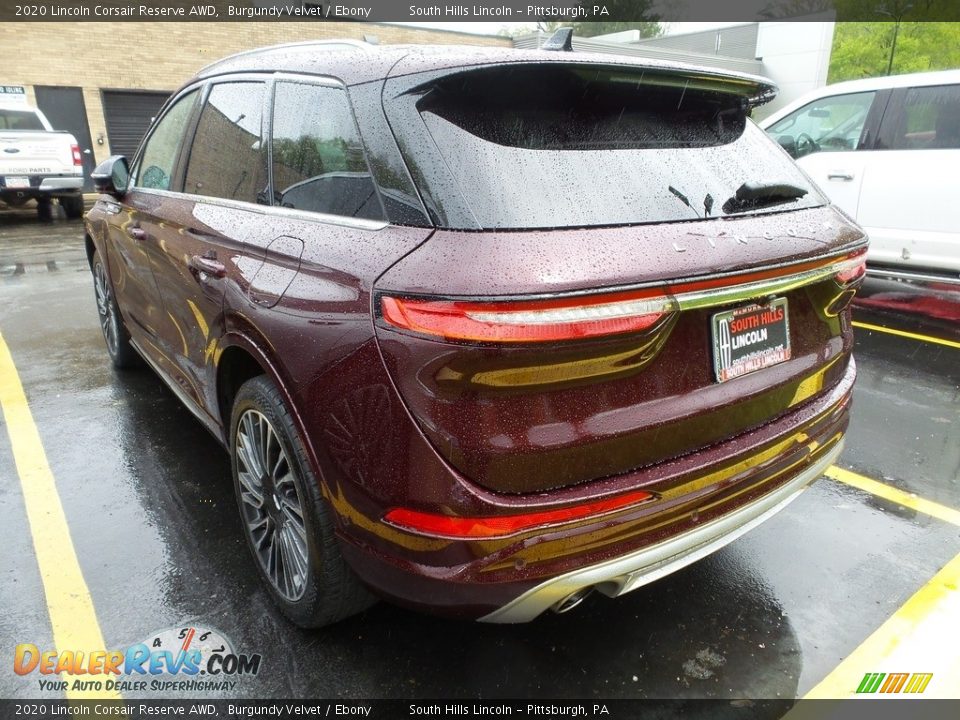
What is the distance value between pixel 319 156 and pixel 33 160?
501 inches

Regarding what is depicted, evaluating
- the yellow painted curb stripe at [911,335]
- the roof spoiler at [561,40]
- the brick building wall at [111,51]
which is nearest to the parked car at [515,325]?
the roof spoiler at [561,40]

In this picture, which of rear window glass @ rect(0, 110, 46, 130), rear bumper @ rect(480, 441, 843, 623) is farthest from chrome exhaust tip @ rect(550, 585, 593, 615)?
rear window glass @ rect(0, 110, 46, 130)

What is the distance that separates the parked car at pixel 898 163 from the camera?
560 cm

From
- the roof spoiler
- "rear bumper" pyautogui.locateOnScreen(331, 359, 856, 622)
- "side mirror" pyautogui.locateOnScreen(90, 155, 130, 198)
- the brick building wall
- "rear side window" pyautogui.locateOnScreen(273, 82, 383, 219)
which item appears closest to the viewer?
"rear bumper" pyautogui.locateOnScreen(331, 359, 856, 622)

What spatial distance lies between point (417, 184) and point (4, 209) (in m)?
17.5

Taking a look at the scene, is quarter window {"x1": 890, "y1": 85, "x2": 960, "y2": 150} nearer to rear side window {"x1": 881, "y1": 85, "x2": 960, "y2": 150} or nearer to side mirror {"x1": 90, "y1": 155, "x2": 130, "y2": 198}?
rear side window {"x1": 881, "y1": 85, "x2": 960, "y2": 150}

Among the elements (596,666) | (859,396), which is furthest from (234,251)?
(859,396)

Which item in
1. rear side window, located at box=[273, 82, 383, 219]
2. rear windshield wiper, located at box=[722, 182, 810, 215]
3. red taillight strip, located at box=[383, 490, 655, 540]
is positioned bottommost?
red taillight strip, located at box=[383, 490, 655, 540]

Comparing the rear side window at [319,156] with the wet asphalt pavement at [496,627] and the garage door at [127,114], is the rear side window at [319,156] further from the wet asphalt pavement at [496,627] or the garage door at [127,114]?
the garage door at [127,114]

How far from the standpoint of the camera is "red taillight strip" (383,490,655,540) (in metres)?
1.60

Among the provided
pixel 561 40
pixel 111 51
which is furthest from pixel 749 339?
pixel 111 51

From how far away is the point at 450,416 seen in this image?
1559 millimetres

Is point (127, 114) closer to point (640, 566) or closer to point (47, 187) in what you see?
point (47, 187)

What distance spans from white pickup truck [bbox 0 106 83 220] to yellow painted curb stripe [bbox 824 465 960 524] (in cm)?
Result: 1361
